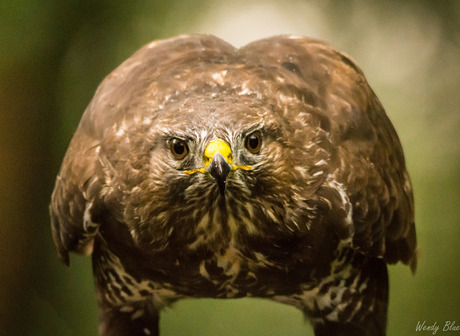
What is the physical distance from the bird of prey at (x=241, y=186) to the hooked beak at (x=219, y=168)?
0.03 m

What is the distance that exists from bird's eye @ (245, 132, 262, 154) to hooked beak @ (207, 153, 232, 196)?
0.12 meters

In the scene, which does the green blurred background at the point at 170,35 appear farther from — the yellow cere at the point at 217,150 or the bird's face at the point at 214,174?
the yellow cere at the point at 217,150

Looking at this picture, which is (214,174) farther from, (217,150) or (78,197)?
(78,197)

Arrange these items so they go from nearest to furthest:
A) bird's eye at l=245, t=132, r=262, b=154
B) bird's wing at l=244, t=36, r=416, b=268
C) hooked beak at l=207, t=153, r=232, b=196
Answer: hooked beak at l=207, t=153, r=232, b=196 < bird's eye at l=245, t=132, r=262, b=154 < bird's wing at l=244, t=36, r=416, b=268

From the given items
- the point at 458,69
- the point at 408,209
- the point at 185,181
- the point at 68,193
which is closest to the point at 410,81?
the point at 458,69

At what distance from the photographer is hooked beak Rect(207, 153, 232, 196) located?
1459 millimetres

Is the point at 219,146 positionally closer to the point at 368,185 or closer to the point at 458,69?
the point at 368,185

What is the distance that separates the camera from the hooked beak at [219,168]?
146cm

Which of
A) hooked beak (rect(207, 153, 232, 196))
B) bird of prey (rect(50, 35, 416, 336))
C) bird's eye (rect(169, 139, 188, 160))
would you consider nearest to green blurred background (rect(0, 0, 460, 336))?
bird of prey (rect(50, 35, 416, 336))

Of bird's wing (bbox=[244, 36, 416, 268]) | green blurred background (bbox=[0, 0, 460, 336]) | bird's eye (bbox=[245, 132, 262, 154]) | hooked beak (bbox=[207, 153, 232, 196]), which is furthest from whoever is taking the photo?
green blurred background (bbox=[0, 0, 460, 336])

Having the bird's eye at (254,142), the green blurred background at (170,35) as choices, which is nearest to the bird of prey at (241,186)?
the bird's eye at (254,142)

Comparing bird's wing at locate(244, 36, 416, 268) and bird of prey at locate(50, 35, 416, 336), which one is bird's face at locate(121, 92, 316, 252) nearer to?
bird of prey at locate(50, 35, 416, 336)

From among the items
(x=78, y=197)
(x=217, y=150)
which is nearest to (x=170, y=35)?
(x=78, y=197)

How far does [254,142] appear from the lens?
5.27 feet
